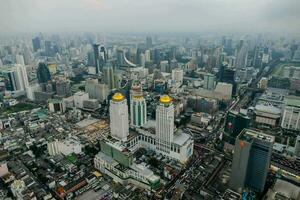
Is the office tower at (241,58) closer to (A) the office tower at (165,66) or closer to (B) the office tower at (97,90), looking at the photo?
(A) the office tower at (165,66)

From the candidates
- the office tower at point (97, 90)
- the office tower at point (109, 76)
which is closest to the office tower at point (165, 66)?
the office tower at point (109, 76)

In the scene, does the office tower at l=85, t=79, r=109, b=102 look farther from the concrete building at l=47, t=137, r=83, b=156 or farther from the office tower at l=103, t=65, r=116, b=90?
the concrete building at l=47, t=137, r=83, b=156

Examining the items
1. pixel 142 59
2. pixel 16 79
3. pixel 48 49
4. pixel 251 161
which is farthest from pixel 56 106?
pixel 48 49

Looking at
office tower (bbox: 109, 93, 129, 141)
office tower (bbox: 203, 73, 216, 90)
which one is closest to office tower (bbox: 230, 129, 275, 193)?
office tower (bbox: 109, 93, 129, 141)

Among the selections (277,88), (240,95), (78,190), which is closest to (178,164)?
(78,190)

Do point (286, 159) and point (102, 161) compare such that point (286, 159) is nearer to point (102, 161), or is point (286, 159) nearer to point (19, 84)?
point (102, 161)

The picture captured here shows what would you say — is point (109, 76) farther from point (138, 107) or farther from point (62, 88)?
point (138, 107)
